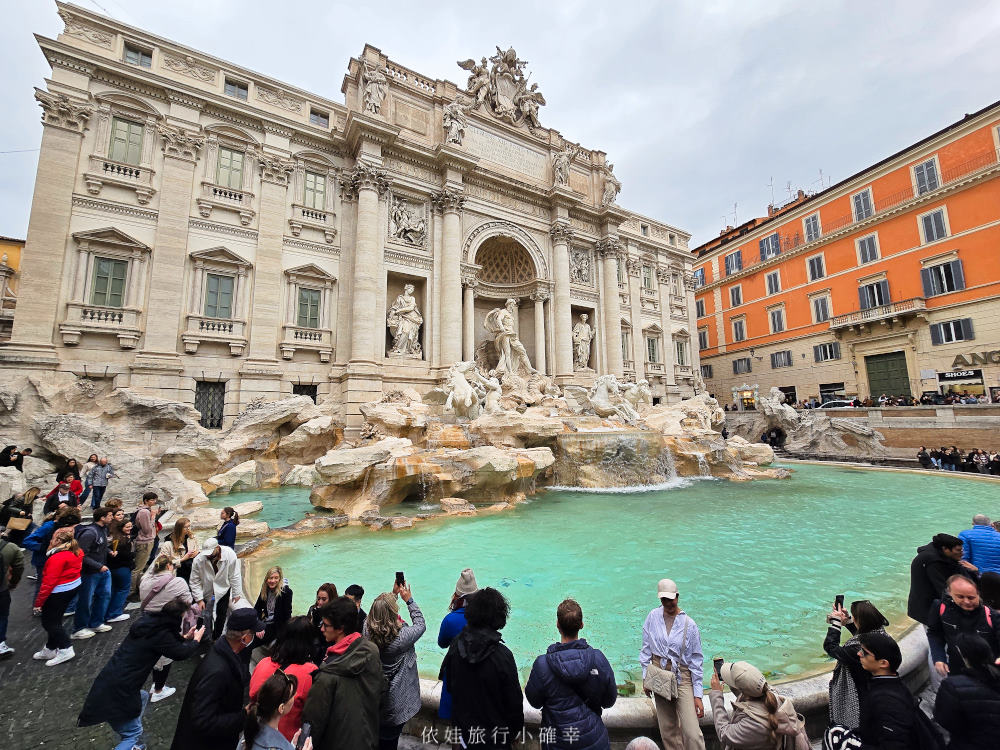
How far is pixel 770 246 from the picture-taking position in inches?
1016

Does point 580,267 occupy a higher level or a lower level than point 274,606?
higher

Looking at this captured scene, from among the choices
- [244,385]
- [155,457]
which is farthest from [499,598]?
[244,385]

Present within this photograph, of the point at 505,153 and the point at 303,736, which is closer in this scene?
the point at 303,736

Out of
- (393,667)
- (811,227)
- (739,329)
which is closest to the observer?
(393,667)

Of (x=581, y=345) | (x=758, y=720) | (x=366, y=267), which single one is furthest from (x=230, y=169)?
(x=758, y=720)

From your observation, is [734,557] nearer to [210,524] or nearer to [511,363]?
[210,524]

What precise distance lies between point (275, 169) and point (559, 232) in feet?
40.4

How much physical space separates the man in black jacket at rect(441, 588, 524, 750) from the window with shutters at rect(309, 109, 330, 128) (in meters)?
19.3

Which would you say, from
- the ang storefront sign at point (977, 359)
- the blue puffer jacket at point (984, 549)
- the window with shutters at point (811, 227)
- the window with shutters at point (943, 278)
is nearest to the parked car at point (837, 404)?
the ang storefront sign at point (977, 359)

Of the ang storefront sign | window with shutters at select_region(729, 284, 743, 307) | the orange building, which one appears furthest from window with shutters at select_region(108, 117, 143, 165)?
the ang storefront sign

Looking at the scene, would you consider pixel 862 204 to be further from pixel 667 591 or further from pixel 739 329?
pixel 667 591

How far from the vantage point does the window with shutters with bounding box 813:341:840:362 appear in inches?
867

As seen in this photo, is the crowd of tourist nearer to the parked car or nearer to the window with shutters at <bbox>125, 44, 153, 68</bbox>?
the window with shutters at <bbox>125, 44, 153, 68</bbox>

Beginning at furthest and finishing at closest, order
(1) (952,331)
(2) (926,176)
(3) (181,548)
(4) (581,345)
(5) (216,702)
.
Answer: (4) (581,345) < (2) (926,176) < (1) (952,331) < (3) (181,548) < (5) (216,702)
